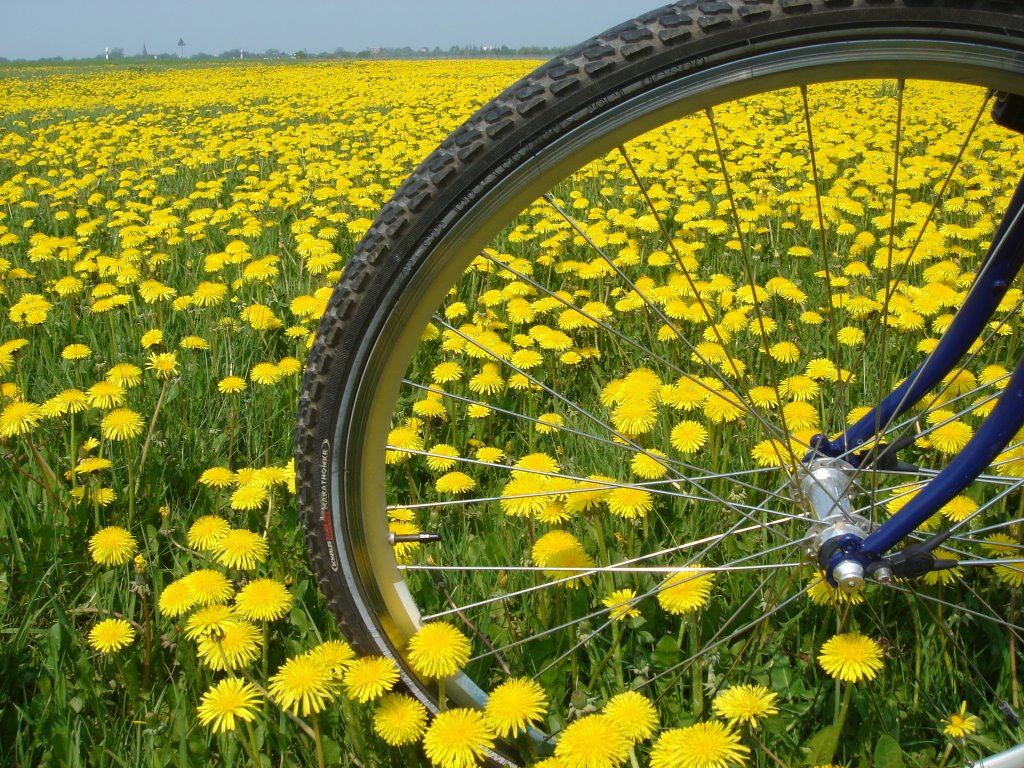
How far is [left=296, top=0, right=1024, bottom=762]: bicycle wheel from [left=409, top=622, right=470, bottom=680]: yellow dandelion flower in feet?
0.35

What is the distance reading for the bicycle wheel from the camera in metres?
0.98

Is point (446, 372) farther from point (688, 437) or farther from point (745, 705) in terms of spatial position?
point (745, 705)

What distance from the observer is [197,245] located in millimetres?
4105

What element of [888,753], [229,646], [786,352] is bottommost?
[888,753]

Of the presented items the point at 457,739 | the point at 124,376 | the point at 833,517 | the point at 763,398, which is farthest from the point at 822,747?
the point at 124,376

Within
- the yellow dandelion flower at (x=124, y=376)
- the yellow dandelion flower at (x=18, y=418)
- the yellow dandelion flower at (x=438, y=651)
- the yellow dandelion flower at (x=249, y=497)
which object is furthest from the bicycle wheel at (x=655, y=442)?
the yellow dandelion flower at (x=18, y=418)

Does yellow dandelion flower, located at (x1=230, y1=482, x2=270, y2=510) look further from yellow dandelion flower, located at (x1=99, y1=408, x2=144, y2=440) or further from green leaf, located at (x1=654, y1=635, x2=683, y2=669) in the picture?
green leaf, located at (x1=654, y1=635, x2=683, y2=669)

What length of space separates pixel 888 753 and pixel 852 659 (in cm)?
24

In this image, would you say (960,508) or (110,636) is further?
(960,508)

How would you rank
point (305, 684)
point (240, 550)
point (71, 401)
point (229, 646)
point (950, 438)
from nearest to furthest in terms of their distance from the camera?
point (305, 684) → point (229, 646) → point (240, 550) → point (950, 438) → point (71, 401)

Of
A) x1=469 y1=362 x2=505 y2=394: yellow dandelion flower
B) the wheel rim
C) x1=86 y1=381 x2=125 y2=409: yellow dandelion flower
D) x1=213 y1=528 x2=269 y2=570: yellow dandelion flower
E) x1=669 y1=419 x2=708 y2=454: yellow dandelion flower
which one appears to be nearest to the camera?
the wheel rim

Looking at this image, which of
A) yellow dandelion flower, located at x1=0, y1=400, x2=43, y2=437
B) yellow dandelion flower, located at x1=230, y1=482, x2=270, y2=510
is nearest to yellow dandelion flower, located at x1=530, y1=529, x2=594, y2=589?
yellow dandelion flower, located at x1=230, y1=482, x2=270, y2=510

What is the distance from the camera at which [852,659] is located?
3.70 ft

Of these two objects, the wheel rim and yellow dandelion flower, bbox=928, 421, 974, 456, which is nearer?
the wheel rim
